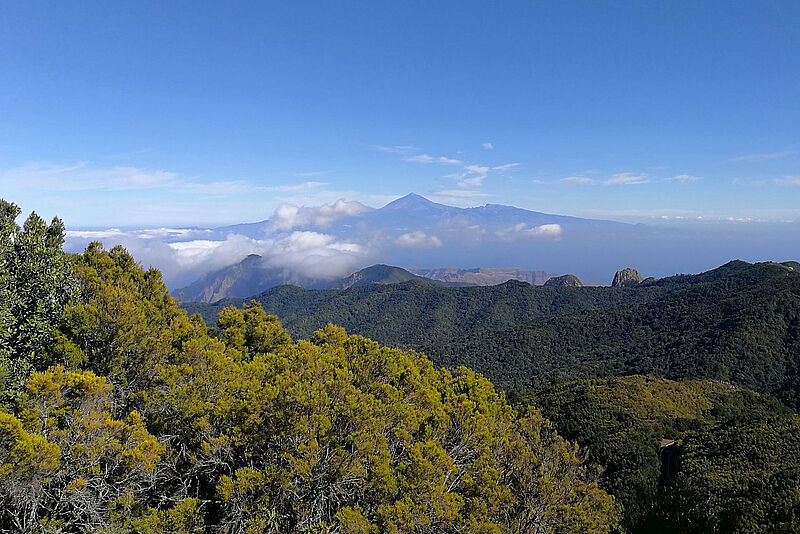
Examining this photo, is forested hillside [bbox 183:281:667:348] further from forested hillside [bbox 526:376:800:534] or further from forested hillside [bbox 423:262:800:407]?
forested hillside [bbox 526:376:800:534]

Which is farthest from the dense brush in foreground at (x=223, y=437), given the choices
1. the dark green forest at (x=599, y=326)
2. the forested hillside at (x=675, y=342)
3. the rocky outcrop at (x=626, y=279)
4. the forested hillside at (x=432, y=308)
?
the rocky outcrop at (x=626, y=279)

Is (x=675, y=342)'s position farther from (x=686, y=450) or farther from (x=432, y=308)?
(x=432, y=308)

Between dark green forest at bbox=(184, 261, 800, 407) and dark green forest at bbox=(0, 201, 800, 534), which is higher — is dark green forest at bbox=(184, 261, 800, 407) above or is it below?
below

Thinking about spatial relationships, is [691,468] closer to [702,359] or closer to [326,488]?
[326,488]

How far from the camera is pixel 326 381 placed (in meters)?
9.72

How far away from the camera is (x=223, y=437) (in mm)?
9375

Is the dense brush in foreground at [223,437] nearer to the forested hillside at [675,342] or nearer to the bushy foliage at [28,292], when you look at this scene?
the bushy foliage at [28,292]

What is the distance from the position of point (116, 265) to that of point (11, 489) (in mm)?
9707

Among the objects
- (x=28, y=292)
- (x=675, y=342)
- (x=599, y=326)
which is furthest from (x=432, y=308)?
(x=28, y=292)

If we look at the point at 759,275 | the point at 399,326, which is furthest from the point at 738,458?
the point at 399,326

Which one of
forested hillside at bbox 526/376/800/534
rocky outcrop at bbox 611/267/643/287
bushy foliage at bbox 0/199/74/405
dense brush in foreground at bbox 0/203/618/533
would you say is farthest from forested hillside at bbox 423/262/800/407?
bushy foliage at bbox 0/199/74/405

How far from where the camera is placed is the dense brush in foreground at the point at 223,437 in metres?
8.11

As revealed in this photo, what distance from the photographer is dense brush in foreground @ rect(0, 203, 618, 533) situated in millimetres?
8109

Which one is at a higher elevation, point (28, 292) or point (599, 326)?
point (28, 292)
